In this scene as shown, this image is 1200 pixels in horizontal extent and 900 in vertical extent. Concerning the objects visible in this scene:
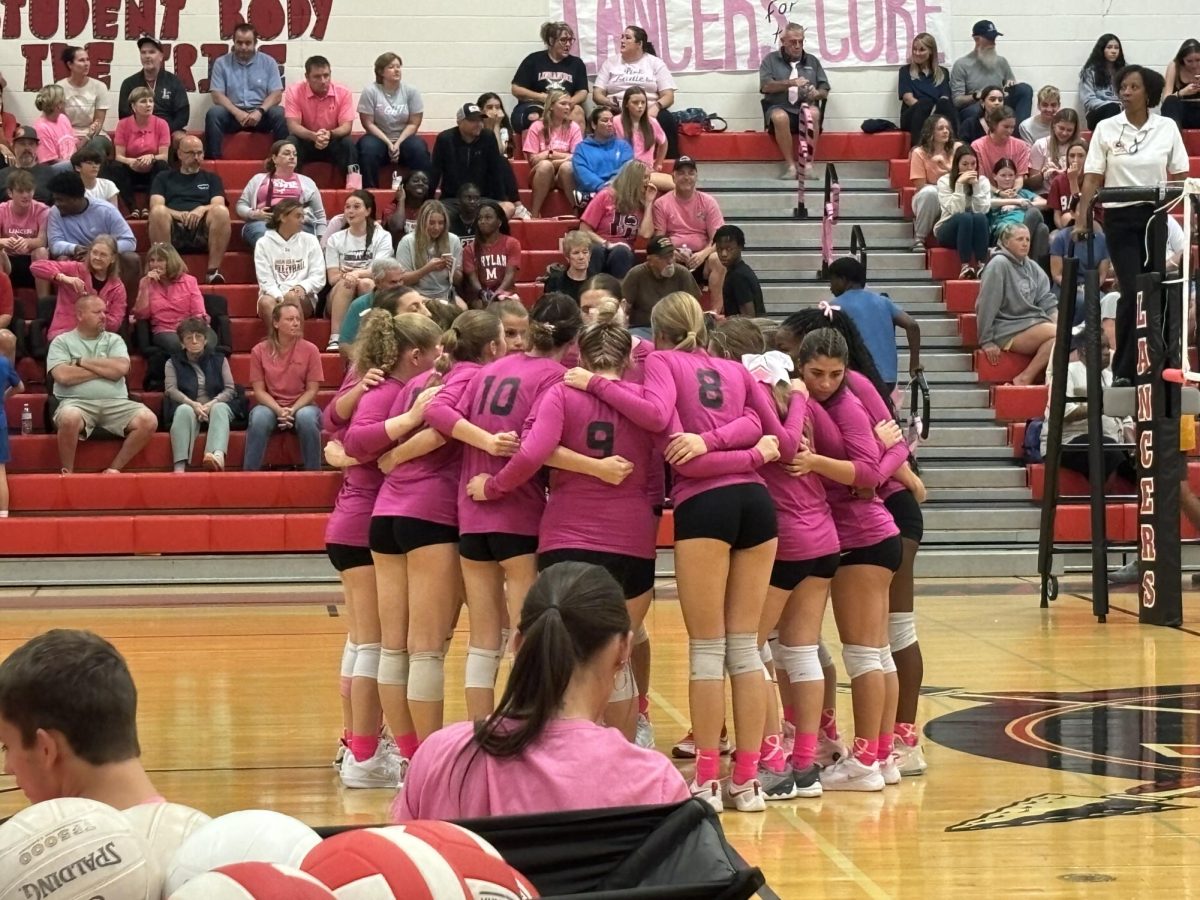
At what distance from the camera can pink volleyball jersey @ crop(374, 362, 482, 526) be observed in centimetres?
613

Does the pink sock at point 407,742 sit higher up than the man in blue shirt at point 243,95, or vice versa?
the man in blue shirt at point 243,95

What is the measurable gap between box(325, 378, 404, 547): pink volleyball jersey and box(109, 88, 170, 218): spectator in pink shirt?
943cm

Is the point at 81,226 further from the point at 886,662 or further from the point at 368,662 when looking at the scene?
the point at 886,662

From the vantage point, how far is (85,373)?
13.1 m

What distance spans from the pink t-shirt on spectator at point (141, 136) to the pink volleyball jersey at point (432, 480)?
10524 mm

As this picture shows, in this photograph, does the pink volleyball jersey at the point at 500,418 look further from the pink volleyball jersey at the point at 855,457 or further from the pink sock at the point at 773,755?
the pink sock at the point at 773,755

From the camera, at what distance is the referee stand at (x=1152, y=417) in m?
10.0

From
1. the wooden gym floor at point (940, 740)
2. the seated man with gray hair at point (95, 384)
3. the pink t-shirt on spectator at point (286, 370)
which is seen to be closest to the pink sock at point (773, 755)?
the wooden gym floor at point (940, 740)

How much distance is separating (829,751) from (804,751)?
456mm

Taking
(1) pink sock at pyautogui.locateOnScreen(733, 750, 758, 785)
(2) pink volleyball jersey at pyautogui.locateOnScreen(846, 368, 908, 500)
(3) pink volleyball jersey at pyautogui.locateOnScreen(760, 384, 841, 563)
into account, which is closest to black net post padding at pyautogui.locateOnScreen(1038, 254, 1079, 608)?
(2) pink volleyball jersey at pyautogui.locateOnScreen(846, 368, 908, 500)

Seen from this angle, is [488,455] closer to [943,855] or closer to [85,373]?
[943,855]

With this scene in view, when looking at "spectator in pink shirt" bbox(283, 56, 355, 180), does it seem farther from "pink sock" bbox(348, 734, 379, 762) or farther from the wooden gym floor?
"pink sock" bbox(348, 734, 379, 762)

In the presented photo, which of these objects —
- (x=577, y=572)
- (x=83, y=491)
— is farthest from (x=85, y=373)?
(x=577, y=572)

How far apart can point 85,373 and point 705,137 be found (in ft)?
23.6
